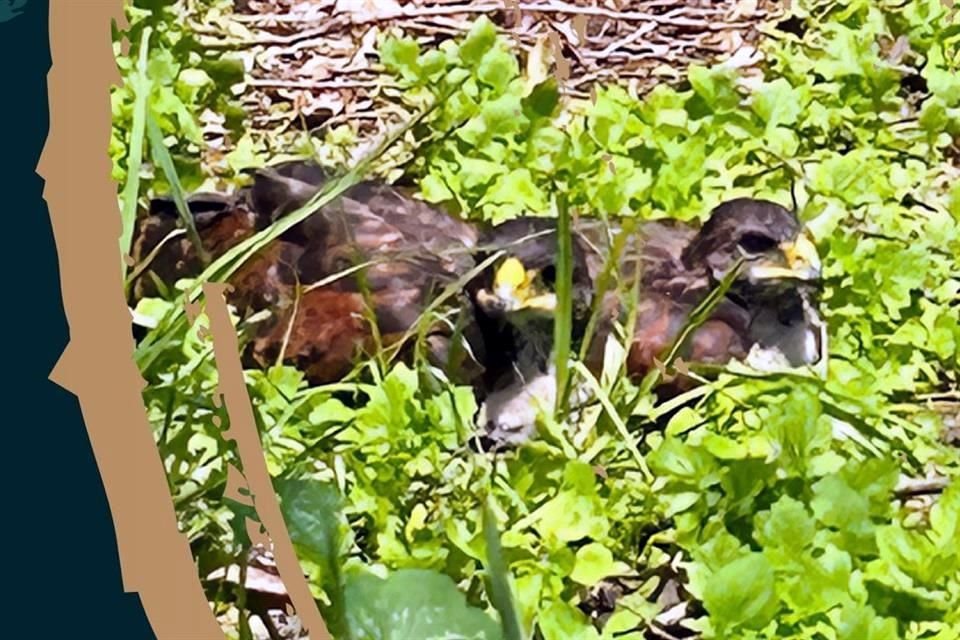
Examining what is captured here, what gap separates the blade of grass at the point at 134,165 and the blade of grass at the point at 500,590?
38 centimetres

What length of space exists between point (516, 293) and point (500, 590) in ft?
1.31

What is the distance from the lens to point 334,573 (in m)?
1.07

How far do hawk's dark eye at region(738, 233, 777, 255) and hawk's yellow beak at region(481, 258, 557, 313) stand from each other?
0.74 feet

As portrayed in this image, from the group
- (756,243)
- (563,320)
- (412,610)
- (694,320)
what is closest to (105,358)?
(412,610)

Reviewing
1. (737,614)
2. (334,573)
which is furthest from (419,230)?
(737,614)

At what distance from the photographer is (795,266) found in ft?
4.78

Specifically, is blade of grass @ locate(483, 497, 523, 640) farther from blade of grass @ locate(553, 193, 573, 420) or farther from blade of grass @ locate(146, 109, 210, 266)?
blade of grass @ locate(146, 109, 210, 266)

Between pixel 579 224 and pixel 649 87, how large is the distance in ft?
1.09

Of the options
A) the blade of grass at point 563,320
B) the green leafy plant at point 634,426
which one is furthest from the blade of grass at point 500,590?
the blade of grass at point 563,320

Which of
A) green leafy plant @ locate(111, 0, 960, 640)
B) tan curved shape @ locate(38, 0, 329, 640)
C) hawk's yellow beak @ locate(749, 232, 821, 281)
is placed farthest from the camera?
hawk's yellow beak @ locate(749, 232, 821, 281)

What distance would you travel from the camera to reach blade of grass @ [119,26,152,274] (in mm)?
1201

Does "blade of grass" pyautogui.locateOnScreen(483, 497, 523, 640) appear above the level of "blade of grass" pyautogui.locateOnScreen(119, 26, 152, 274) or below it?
below

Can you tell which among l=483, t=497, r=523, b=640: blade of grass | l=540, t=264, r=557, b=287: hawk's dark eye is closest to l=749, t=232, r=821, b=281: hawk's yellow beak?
l=540, t=264, r=557, b=287: hawk's dark eye

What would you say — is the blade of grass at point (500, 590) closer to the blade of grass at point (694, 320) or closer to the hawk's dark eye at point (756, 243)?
the blade of grass at point (694, 320)
